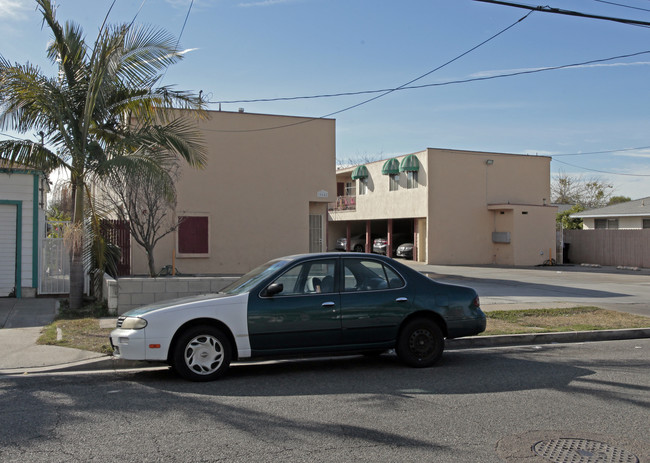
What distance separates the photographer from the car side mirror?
746cm

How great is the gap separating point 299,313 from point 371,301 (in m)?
1.00

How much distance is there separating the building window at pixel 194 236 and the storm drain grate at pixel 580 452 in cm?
1727

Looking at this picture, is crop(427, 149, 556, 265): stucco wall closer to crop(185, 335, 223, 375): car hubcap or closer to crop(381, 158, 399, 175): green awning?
crop(381, 158, 399, 175): green awning

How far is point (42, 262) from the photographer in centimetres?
1423

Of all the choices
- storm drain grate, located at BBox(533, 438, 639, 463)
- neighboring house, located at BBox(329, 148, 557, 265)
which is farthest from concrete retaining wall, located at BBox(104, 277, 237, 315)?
neighboring house, located at BBox(329, 148, 557, 265)

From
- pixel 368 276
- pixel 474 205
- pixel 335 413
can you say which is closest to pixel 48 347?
pixel 368 276

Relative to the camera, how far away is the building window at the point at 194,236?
21.1 meters

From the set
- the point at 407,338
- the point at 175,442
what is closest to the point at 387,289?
the point at 407,338

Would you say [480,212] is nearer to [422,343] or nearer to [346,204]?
[346,204]

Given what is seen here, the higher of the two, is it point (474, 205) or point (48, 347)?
point (474, 205)

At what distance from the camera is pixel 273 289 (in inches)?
294

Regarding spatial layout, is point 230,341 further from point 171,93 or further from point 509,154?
point 509,154

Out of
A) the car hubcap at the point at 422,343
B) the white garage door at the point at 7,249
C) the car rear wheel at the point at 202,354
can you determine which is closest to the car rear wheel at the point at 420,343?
the car hubcap at the point at 422,343

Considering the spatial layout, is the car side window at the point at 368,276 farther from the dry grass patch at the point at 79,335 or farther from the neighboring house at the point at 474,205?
the neighboring house at the point at 474,205
